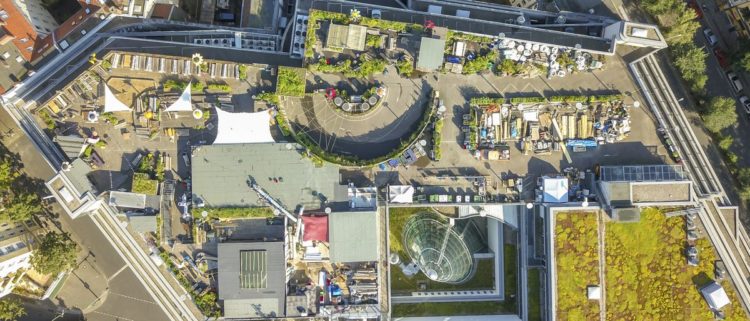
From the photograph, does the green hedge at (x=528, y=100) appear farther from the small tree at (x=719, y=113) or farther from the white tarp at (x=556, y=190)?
the small tree at (x=719, y=113)

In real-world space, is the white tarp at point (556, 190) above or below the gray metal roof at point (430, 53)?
below

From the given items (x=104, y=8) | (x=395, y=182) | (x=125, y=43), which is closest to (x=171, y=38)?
(x=125, y=43)

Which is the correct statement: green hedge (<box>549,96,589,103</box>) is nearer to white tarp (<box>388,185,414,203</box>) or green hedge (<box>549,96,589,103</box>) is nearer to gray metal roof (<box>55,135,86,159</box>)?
white tarp (<box>388,185,414,203</box>)

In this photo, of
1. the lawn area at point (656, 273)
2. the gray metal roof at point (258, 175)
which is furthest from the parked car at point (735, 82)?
the gray metal roof at point (258, 175)

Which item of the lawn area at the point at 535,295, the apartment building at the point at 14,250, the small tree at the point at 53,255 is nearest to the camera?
the lawn area at the point at 535,295

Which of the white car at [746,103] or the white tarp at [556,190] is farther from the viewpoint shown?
the white car at [746,103]

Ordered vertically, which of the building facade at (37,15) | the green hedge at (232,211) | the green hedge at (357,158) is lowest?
the green hedge at (232,211)

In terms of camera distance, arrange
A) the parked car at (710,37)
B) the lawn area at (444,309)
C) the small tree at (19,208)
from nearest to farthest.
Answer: the small tree at (19,208) → the lawn area at (444,309) → the parked car at (710,37)
